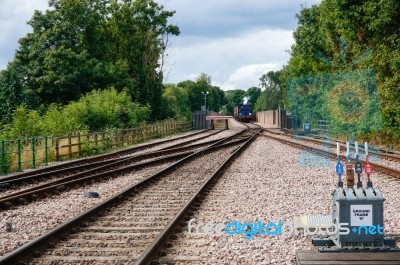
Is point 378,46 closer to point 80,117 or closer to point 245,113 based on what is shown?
point 80,117

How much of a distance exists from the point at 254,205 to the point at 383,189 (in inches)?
149

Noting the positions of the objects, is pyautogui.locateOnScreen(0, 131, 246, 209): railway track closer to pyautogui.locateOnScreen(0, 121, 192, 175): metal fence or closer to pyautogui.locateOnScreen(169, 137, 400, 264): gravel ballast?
pyautogui.locateOnScreen(0, 121, 192, 175): metal fence

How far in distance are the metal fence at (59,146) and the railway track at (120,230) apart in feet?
22.8

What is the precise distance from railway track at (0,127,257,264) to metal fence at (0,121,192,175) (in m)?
6.94

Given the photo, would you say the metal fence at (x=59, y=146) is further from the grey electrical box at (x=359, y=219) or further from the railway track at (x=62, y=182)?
the grey electrical box at (x=359, y=219)

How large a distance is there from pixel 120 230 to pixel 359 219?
12.4 ft

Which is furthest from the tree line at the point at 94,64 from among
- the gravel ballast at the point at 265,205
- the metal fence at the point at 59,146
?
the gravel ballast at the point at 265,205

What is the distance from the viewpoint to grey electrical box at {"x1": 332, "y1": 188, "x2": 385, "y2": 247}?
20.1ft

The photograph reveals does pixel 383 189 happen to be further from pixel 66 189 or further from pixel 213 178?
pixel 66 189

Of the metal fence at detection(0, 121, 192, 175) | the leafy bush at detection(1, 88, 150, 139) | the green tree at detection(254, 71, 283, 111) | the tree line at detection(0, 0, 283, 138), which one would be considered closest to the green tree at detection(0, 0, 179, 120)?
the tree line at detection(0, 0, 283, 138)

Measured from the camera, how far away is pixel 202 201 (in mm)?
11125

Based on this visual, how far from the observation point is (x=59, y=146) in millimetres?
22531

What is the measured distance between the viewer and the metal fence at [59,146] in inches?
746

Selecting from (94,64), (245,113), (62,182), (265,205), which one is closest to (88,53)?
(94,64)
